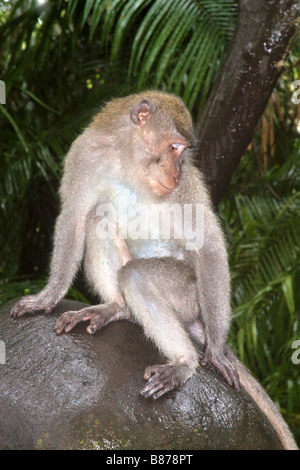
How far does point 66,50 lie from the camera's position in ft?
25.2

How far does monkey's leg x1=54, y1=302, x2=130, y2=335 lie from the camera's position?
390 cm

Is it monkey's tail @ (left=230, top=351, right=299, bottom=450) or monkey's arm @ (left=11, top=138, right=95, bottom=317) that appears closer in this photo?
monkey's tail @ (left=230, top=351, right=299, bottom=450)

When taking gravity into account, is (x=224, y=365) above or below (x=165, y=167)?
below

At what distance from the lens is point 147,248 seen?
14.5ft

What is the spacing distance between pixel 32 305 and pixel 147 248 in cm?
85

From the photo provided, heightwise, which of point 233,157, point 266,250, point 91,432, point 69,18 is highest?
point 69,18

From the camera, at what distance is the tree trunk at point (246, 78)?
5.50 metres

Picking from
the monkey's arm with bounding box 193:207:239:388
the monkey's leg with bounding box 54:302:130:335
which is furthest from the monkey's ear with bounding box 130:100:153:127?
the monkey's leg with bounding box 54:302:130:335

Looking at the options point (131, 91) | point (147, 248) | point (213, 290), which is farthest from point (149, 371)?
point (131, 91)

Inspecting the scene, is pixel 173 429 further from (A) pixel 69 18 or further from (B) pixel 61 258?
(A) pixel 69 18

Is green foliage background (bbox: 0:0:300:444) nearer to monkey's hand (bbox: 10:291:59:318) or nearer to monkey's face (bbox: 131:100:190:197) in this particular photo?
monkey's face (bbox: 131:100:190:197)

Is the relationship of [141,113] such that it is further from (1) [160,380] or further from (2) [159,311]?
(1) [160,380]

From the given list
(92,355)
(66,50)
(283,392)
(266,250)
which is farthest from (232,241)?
(92,355)

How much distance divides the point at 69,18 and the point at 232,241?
2906 millimetres
